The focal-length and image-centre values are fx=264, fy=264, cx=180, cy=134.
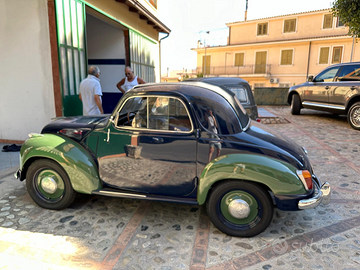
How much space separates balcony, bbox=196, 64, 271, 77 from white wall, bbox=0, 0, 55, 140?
91.5 feet

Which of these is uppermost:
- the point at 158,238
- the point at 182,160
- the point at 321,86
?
the point at 321,86

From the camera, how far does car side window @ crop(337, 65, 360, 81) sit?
28.2ft

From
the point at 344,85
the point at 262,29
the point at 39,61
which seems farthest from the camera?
the point at 262,29

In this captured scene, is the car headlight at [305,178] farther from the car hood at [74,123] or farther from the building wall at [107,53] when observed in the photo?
the building wall at [107,53]

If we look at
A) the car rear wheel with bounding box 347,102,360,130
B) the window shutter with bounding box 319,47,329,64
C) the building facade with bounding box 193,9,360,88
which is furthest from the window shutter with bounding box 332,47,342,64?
the car rear wheel with bounding box 347,102,360,130

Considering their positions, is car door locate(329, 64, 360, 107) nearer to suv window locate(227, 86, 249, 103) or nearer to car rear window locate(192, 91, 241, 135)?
suv window locate(227, 86, 249, 103)

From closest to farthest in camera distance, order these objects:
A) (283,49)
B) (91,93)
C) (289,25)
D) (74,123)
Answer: (74,123) → (91,93) → (283,49) → (289,25)

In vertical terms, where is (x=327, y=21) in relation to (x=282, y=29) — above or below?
above

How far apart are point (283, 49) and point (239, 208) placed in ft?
100

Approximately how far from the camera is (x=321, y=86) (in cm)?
980

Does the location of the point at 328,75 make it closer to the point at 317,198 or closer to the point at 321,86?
the point at 321,86

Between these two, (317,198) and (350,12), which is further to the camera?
(350,12)

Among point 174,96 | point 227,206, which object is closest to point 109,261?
point 227,206

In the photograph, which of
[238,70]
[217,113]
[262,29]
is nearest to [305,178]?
[217,113]
